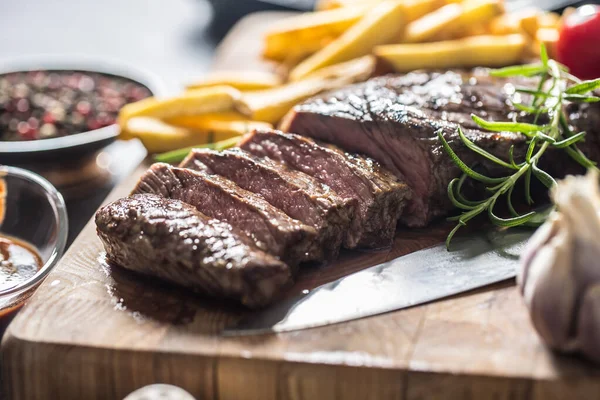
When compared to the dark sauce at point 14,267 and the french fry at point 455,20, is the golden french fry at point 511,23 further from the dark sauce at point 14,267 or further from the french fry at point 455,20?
the dark sauce at point 14,267

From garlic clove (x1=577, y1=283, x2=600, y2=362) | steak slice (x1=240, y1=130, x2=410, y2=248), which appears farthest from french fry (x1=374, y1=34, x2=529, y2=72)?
garlic clove (x1=577, y1=283, x2=600, y2=362)

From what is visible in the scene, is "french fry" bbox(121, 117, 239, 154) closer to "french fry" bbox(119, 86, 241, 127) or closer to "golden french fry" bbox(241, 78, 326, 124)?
"french fry" bbox(119, 86, 241, 127)

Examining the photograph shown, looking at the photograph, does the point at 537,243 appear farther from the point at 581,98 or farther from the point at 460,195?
the point at 581,98

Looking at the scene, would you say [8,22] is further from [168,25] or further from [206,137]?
[206,137]

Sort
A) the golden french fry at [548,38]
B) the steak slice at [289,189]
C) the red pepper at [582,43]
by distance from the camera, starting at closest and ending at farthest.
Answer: the steak slice at [289,189] → the red pepper at [582,43] → the golden french fry at [548,38]

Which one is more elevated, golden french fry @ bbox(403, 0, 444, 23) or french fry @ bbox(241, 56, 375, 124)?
golden french fry @ bbox(403, 0, 444, 23)

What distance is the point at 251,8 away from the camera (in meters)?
6.84

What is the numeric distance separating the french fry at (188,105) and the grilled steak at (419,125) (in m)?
0.76

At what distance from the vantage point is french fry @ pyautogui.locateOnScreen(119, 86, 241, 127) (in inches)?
168

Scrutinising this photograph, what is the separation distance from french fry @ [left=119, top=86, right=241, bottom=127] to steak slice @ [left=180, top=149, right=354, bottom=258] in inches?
38.6

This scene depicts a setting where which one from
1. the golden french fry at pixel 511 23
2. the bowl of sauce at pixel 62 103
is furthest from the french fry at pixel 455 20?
the bowl of sauce at pixel 62 103

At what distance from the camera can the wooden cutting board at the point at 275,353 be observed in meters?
2.33

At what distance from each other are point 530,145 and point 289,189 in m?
1.03

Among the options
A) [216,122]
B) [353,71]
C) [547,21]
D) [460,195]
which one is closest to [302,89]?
[353,71]
